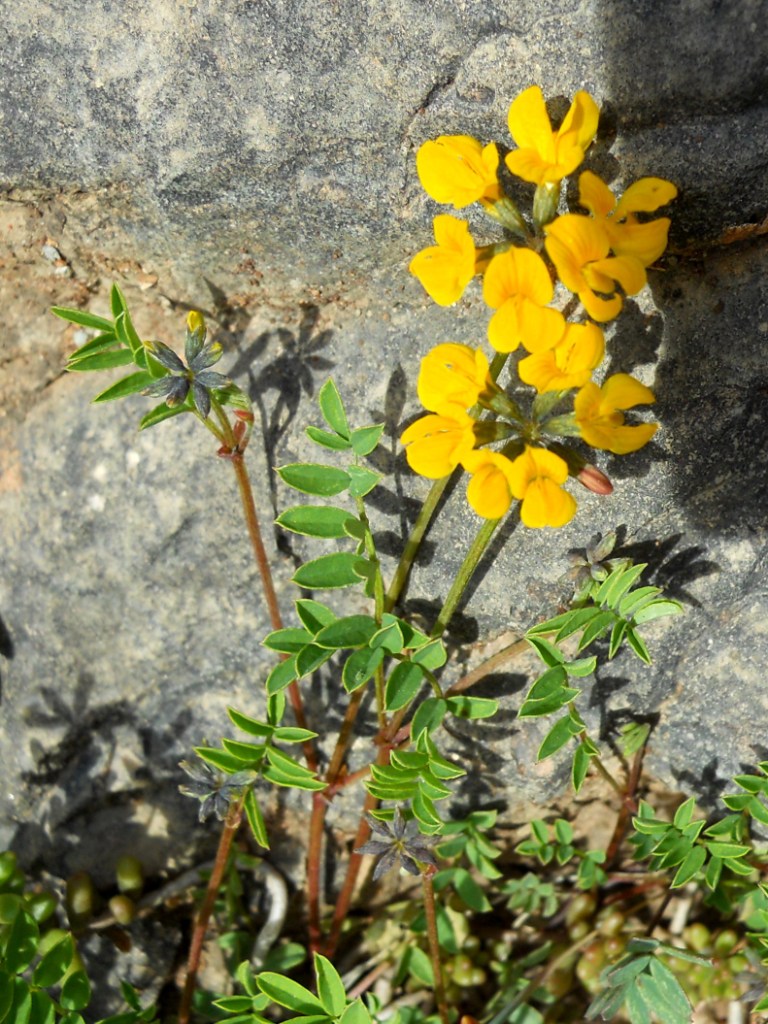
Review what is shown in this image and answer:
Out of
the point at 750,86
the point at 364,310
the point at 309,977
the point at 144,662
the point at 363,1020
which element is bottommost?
the point at 309,977

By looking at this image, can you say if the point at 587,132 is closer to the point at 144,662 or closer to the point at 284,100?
the point at 284,100

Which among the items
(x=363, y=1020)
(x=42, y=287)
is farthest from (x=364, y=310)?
(x=363, y=1020)

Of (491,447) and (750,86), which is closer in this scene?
(750,86)

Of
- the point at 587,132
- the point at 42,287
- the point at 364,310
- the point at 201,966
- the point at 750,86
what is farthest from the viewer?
the point at 201,966

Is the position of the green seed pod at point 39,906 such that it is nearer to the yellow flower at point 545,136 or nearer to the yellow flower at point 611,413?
the yellow flower at point 611,413

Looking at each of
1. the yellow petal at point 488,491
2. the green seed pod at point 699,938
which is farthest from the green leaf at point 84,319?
the green seed pod at point 699,938

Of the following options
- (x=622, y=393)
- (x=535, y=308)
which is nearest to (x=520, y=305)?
(x=535, y=308)

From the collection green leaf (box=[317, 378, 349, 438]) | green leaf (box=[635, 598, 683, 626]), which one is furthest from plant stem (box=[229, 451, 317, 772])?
green leaf (box=[635, 598, 683, 626])
